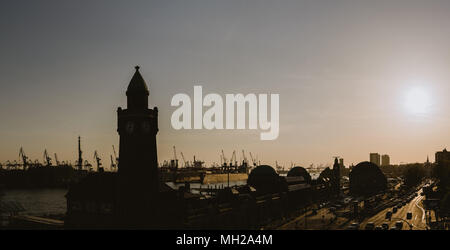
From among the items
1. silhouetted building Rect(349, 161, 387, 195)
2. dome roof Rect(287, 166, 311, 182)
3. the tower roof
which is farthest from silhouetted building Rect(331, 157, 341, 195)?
the tower roof

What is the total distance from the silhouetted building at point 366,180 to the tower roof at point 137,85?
5028 inches

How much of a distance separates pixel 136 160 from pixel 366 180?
129 meters

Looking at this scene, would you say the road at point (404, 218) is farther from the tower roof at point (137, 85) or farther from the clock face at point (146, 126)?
the tower roof at point (137, 85)

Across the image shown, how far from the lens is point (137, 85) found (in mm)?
61750

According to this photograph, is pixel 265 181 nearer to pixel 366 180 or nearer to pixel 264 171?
pixel 264 171

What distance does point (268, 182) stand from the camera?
114 metres

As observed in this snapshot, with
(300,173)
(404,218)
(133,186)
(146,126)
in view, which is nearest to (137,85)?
(146,126)

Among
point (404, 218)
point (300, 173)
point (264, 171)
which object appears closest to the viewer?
point (404, 218)

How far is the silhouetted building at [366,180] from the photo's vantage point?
552ft

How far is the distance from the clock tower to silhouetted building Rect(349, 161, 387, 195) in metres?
125
